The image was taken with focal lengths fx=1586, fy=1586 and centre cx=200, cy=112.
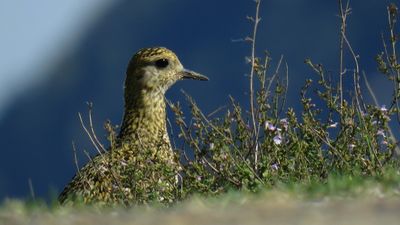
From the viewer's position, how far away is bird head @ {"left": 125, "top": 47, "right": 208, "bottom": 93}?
15070mm

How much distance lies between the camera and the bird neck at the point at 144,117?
45.7ft

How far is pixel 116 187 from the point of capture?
1230cm

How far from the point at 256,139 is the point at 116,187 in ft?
3.80

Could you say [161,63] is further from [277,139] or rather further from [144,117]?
[277,139]

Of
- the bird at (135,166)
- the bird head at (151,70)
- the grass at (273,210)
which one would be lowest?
the grass at (273,210)

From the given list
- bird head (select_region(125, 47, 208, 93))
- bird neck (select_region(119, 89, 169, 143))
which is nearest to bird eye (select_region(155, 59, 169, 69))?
bird head (select_region(125, 47, 208, 93))

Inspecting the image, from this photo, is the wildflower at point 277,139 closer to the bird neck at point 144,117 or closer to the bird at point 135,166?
the bird at point 135,166

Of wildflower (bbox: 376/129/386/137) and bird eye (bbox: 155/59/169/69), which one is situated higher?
bird eye (bbox: 155/59/169/69)

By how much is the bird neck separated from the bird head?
11cm

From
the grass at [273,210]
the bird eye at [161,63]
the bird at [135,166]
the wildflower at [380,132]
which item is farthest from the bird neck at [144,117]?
the grass at [273,210]

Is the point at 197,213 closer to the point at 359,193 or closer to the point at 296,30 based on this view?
the point at 359,193

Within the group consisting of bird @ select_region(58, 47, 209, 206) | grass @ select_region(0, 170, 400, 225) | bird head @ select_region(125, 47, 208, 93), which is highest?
bird head @ select_region(125, 47, 208, 93)

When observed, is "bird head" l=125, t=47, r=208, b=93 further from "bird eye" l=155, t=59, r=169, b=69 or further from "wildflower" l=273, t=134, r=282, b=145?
"wildflower" l=273, t=134, r=282, b=145

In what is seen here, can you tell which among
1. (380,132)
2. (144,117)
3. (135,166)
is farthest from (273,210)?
(144,117)
